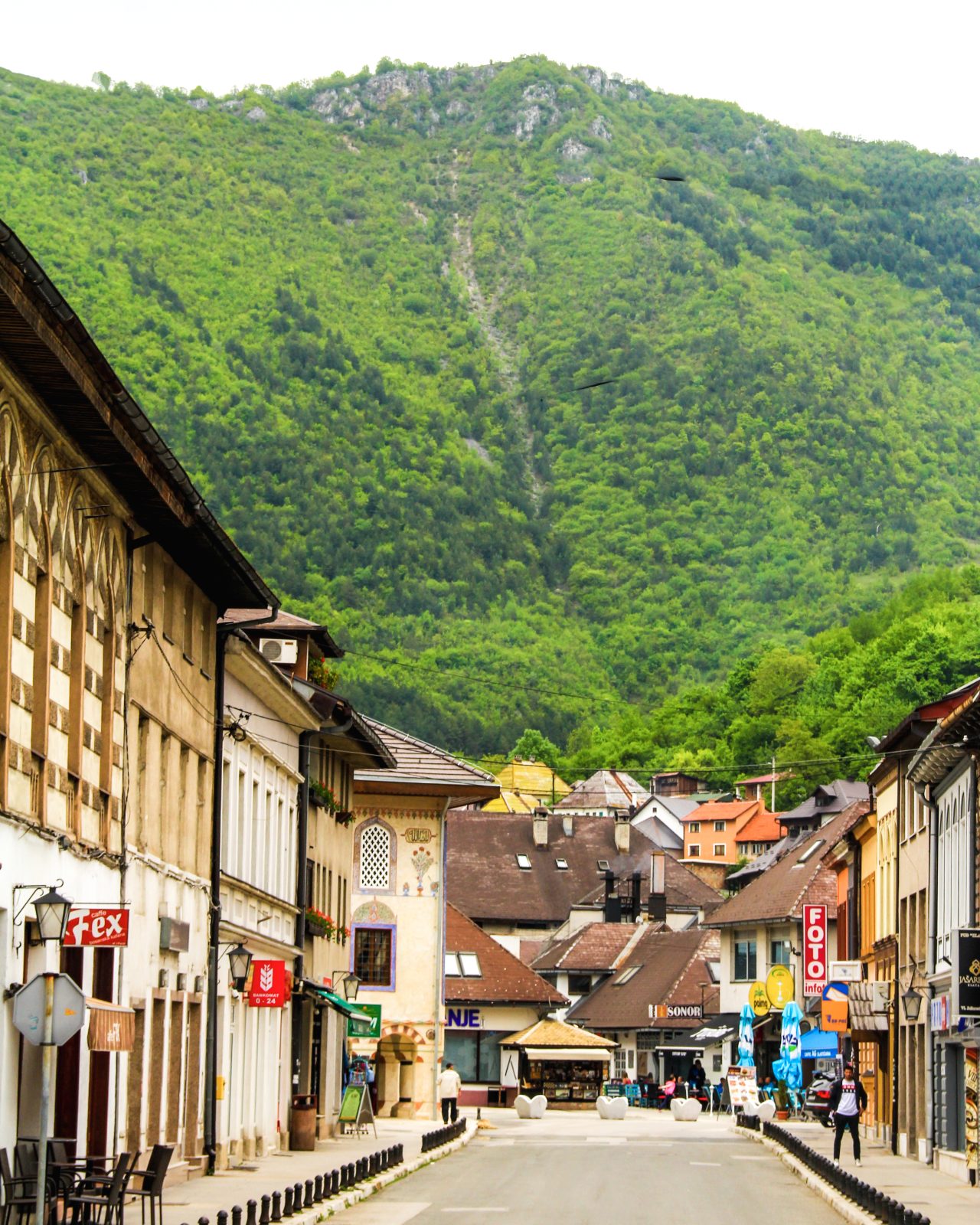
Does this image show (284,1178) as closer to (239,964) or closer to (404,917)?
(239,964)

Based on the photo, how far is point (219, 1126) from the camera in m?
33.1

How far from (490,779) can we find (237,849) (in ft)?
80.0

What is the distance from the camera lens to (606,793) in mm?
184250

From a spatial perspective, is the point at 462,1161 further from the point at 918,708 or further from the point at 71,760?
the point at 71,760

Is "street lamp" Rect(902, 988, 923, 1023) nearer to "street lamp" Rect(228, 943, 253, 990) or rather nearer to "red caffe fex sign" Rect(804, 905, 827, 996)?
"street lamp" Rect(228, 943, 253, 990)

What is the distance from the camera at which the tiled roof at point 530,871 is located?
373 ft

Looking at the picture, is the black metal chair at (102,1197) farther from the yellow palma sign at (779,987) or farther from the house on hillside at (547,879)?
the house on hillside at (547,879)

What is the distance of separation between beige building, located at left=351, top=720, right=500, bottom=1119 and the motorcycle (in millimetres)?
11246

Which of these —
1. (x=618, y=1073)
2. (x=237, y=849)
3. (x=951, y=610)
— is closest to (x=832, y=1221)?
(x=237, y=849)

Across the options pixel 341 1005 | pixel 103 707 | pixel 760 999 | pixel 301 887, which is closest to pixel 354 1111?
pixel 341 1005

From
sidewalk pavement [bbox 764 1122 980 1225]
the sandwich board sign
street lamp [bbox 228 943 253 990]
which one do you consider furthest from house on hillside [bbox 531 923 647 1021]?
street lamp [bbox 228 943 253 990]

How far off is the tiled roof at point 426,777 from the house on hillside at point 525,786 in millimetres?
120578

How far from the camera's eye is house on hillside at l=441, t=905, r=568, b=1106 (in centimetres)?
8006

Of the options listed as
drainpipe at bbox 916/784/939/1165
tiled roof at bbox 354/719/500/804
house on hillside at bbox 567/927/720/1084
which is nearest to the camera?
drainpipe at bbox 916/784/939/1165
